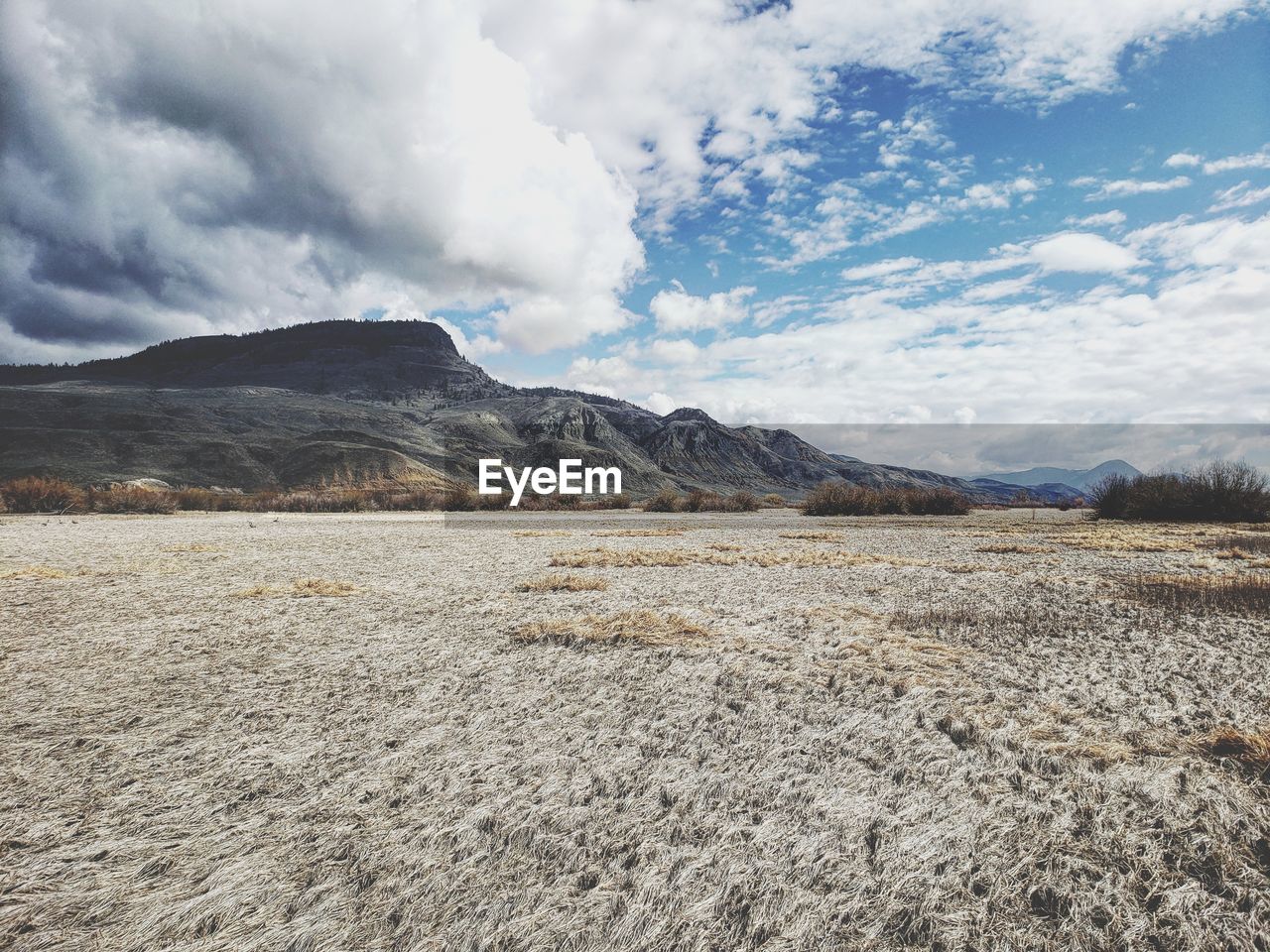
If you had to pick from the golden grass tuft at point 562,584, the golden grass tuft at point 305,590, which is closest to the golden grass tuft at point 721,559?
the golden grass tuft at point 562,584

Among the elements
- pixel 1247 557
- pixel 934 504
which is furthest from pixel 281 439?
pixel 1247 557

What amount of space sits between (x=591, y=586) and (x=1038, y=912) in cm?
790

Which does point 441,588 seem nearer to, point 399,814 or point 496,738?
point 496,738

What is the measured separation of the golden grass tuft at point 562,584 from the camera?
31.9ft

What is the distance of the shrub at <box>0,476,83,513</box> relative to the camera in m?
28.4

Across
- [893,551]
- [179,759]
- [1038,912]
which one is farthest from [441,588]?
[893,551]

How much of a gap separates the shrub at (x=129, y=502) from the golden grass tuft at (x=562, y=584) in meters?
31.0

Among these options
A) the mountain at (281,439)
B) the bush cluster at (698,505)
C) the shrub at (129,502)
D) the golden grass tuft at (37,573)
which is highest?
the mountain at (281,439)

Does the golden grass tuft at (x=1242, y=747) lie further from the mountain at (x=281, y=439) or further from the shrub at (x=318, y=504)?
the mountain at (x=281, y=439)

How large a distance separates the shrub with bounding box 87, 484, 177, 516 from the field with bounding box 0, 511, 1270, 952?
29.5 m

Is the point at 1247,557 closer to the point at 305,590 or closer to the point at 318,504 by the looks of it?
the point at 305,590

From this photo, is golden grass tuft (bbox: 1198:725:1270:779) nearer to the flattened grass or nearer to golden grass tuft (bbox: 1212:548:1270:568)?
the flattened grass

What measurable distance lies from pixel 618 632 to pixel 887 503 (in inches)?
1473

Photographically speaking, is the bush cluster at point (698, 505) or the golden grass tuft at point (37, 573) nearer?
the golden grass tuft at point (37, 573)
